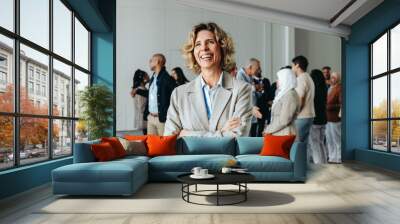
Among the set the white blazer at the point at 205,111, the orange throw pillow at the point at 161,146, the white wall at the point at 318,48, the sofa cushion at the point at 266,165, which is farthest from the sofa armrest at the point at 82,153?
the white wall at the point at 318,48

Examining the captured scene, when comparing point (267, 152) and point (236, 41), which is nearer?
point (267, 152)

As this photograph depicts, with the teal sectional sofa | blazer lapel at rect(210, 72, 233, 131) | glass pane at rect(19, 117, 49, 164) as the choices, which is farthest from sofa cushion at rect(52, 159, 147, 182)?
blazer lapel at rect(210, 72, 233, 131)

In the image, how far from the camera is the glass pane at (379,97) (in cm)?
877

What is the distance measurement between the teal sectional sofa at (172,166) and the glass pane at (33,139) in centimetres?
72

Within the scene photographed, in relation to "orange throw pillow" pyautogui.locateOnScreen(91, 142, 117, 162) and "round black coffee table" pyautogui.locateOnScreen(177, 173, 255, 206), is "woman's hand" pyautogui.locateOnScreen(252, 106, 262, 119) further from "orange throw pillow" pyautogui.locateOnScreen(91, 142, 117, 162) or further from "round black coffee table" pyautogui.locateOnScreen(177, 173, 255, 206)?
"orange throw pillow" pyautogui.locateOnScreen(91, 142, 117, 162)

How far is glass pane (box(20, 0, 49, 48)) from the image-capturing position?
5.53 metres

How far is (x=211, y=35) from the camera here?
788 cm

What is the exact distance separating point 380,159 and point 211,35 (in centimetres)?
434

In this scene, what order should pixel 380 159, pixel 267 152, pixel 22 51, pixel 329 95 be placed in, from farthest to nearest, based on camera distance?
1. pixel 329 95
2. pixel 380 159
3. pixel 267 152
4. pixel 22 51

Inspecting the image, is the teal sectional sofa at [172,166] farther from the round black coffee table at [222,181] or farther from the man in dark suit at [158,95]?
the man in dark suit at [158,95]

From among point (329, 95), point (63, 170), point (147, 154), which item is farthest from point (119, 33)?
point (329, 95)

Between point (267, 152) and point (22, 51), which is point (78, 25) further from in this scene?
point (267, 152)

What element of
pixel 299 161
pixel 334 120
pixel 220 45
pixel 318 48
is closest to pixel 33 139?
pixel 220 45

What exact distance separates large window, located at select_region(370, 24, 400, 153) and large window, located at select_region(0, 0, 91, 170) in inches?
246
